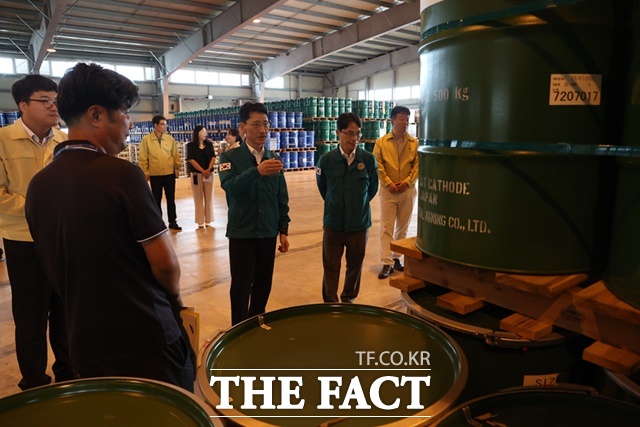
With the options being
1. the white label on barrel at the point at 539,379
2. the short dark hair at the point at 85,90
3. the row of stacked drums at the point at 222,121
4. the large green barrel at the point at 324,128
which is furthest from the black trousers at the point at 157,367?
the large green barrel at the point at 324,128

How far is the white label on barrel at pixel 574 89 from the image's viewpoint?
4.69 ft

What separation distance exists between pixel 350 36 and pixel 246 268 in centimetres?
1454

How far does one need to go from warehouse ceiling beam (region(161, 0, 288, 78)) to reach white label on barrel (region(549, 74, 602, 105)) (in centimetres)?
1017

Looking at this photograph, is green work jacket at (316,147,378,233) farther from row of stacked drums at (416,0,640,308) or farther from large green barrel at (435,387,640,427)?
large green barrel at (435,387,640,427)

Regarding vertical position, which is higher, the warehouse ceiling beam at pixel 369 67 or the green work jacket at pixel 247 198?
the warehouse ceiling beam at pixel 369 67

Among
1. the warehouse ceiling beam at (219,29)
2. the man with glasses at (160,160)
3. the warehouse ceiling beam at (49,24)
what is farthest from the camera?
the warehouse ceiling beam at (219,29)

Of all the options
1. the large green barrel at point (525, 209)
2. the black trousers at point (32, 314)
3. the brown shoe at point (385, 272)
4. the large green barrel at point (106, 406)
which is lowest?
the brown shoe at point (385, 272)

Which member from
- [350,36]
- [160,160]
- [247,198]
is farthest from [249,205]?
[350,36]

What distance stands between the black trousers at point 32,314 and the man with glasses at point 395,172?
3.15m

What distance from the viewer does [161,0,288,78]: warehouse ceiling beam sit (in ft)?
38.6

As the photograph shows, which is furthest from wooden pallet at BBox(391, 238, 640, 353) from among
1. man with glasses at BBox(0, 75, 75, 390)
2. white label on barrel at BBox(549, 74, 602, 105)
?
man with glasses at BBox(0, 75, 75, 390)

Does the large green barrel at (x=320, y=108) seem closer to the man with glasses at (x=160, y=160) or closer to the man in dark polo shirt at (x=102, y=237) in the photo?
the man with glasses at (x=160, y=160)

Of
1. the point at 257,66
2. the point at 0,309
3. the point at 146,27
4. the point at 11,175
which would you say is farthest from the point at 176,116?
the point at 11,175

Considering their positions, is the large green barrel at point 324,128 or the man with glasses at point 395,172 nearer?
the man with glasses at point 395,172
